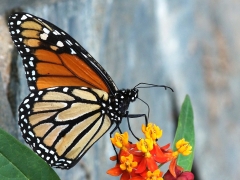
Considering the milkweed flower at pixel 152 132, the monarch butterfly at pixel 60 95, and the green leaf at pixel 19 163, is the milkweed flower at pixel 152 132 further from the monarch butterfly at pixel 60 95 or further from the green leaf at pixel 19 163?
the green leaf at pixel 19 163

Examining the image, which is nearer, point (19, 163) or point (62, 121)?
point (19, 163)

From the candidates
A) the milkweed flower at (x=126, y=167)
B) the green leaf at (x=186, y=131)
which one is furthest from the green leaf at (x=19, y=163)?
the green leaf at (x=186, y=131)

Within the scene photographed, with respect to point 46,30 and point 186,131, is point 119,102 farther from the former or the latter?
point 46,30

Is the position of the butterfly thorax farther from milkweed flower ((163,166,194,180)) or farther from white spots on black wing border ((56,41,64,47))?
milkweed flower ((163,166,194,180))

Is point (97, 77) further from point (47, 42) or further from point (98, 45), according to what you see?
point (98, 45)

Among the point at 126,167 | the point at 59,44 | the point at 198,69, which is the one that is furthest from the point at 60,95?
the point at 198,69

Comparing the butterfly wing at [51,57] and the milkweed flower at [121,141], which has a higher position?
the butterfly wing at [51,57]
